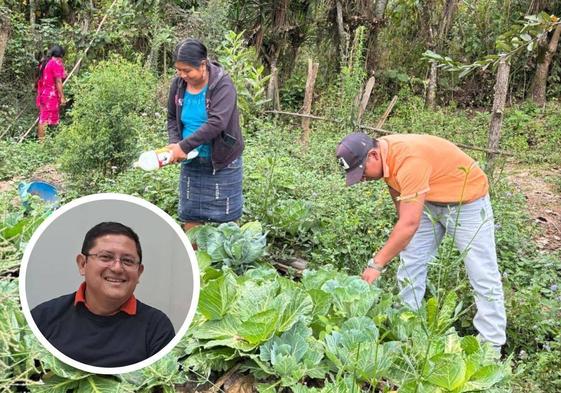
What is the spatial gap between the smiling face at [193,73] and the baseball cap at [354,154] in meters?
0.95

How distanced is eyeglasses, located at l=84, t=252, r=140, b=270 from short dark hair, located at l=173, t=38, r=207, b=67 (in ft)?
7.82

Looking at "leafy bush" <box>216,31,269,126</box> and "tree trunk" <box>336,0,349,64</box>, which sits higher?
"tree trunk" <box>336,0,349,64</box>

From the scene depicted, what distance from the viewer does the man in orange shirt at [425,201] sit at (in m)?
3.06

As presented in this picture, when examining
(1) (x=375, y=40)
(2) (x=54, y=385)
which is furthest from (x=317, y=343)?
(1) (x=375, y=40)

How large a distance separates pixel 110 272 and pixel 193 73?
242 cm

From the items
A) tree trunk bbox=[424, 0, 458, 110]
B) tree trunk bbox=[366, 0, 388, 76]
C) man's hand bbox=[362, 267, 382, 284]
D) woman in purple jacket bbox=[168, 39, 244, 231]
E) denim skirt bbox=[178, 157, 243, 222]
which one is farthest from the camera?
tree trunk bbox=[366, 0, 388, 76]

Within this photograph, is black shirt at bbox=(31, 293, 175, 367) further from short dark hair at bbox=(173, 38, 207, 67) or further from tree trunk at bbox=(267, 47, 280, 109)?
tree trunk at bbox=(267, 47, 280, 109)

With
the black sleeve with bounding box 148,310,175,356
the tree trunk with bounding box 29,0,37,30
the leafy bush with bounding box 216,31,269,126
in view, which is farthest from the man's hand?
the tree trunk with bounding box 29,0,37,30

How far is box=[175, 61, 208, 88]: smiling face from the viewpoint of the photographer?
342 cm

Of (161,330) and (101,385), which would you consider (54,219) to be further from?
(101,385)

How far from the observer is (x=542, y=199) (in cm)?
671

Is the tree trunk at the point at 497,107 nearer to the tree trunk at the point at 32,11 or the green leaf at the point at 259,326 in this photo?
the green leaf at the point at 259,326

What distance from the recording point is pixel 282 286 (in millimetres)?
2480

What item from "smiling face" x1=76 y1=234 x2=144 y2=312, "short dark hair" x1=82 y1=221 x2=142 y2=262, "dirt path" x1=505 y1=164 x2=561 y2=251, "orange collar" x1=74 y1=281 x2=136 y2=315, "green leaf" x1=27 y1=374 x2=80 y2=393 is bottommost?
"dirt path" x1=505 y1=164 x2=561 y2=251
